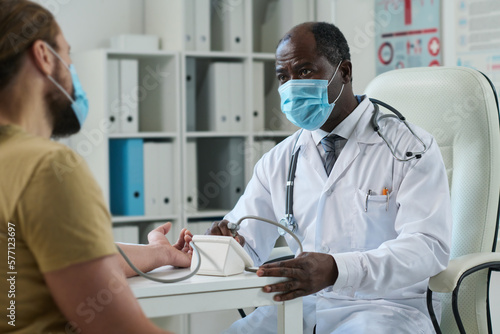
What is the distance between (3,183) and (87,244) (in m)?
0.13

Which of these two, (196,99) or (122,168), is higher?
(196,99)

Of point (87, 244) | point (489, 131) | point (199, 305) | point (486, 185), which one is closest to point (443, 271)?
point (486, 185)

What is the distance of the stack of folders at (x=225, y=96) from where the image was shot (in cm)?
290

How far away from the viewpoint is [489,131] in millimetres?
1707

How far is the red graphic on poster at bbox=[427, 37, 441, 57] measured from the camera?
283cm

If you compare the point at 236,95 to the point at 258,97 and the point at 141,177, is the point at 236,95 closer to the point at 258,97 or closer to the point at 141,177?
the point at 258,97

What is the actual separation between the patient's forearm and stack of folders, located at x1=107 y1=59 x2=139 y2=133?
152 cm

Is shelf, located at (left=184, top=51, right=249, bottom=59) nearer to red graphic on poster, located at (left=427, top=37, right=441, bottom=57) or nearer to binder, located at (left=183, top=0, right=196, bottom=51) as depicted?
binder, located at (left=183, top=0, right=196, bottom=51)

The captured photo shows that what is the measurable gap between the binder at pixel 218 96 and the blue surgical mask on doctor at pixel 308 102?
1.16m

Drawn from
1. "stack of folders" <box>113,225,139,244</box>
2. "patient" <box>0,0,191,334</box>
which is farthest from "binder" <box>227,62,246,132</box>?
"patient" <box>0,0,191,334</box>

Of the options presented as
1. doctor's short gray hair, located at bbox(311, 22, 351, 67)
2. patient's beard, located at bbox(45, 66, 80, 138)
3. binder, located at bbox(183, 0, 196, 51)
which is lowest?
patient's beard, located at bbox(45, 66, 80, 138)

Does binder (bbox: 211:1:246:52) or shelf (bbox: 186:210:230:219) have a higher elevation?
binder (bbox: 211:1:246:52)

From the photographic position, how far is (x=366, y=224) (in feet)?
Result: 5.32

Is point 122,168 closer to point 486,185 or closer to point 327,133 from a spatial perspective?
point 327,133
